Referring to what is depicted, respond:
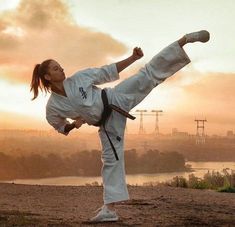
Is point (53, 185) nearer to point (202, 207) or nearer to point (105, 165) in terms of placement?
point (202, 207)

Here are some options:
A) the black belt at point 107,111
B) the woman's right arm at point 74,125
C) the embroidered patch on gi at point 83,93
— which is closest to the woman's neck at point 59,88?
the embroidered patch on gi at point 83,93

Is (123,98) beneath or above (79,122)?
above

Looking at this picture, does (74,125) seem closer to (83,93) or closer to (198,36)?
(83,93)

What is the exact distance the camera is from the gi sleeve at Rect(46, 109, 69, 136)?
6125 mm

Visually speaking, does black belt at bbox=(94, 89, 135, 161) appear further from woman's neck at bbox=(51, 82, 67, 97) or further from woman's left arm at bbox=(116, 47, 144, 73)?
woman's neck at bbox=(51, 82, 67, 97)

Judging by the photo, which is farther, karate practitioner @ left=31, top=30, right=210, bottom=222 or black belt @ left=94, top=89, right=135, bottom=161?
black belt @ left=94, top=89, right=135, bottom=161

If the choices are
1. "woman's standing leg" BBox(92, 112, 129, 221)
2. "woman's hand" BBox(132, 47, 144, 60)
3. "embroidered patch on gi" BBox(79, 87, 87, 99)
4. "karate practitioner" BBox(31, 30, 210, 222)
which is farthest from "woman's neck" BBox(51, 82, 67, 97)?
"woman's hand" BBox(132, 47, 144, 60)

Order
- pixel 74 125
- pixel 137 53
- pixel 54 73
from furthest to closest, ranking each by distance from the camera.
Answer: pixel 74 125 → pixel 54 73 → pixel 137 53

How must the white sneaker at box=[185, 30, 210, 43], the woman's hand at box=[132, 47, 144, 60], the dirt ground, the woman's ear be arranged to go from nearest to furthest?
the white sneaker at box=[185, 30, 210, 43] → the woman's hand at box=[132, 47, 144, 60] → the woman's ear → the dirt ground

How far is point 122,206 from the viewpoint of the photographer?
26.4 feet

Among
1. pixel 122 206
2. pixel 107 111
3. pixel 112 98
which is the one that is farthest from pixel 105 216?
pixel 122 206

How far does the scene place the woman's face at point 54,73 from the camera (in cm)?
601

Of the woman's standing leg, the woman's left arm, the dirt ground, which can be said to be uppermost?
the woman's left arm

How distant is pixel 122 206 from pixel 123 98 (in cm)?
253
